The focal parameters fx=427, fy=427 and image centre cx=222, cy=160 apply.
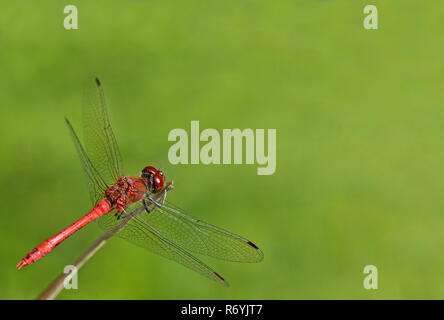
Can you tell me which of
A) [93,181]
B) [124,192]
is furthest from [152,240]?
[93,181]

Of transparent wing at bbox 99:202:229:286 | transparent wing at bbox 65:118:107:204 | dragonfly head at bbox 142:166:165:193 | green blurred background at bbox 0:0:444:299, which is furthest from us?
green blurred background at bbox 0:0:444:299

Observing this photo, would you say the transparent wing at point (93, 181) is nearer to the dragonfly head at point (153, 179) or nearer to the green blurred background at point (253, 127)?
the dragonfly head at point (153, 179)

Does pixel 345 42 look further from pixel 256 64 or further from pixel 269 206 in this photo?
pixel 269 206

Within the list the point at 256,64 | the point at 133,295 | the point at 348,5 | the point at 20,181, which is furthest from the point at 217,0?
the point at 133,295

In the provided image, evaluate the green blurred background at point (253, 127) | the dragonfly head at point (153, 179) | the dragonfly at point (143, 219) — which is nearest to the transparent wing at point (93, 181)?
the dragonfly at point (143, 219)

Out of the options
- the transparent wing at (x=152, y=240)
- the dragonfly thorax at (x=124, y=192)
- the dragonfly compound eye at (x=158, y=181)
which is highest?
the dragonfly compound eye at (x=158, y=181)

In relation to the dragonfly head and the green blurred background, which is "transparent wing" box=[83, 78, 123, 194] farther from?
the green blurred background

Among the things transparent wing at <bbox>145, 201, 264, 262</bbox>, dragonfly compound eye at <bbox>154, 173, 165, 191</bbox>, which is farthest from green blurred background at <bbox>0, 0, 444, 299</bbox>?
transparent wing at <bbox>145, 201, 264, 262</bbox>
